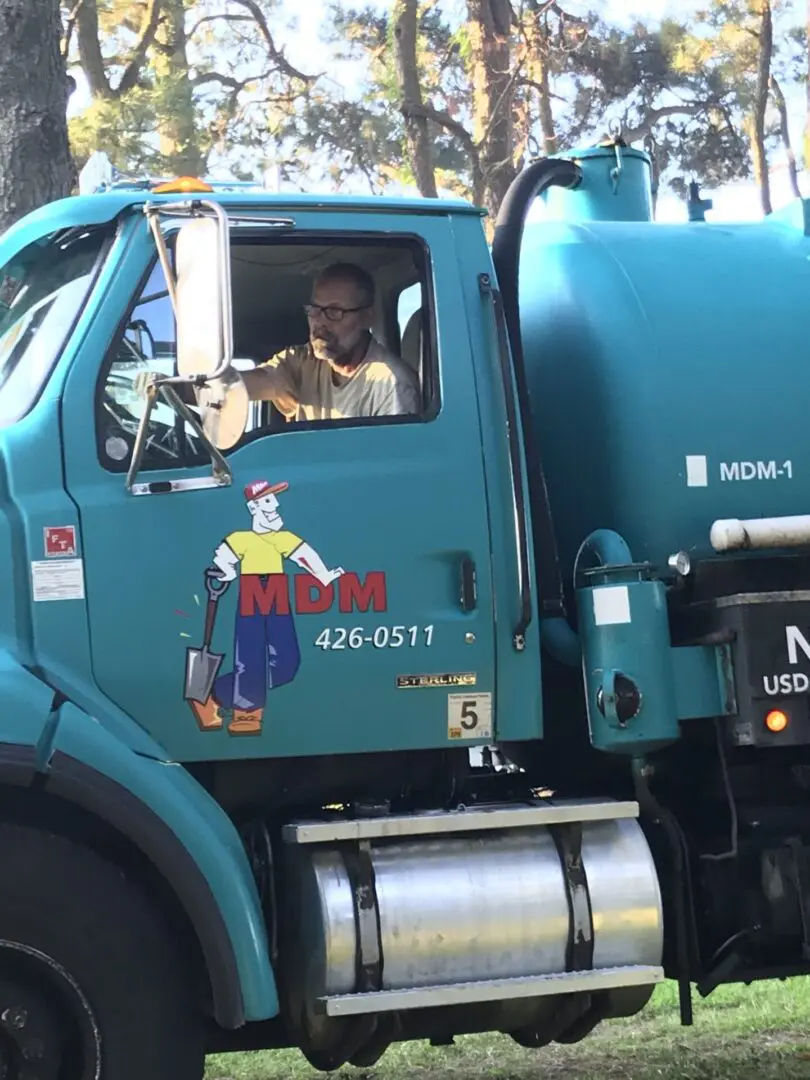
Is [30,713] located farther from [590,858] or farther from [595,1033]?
[595,1033]

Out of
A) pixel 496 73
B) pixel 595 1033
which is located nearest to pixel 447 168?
pixel 496 73

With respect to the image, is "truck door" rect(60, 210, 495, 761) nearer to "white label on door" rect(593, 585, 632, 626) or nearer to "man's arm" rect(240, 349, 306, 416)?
"man's arm" rect(240, 349, 306, 416)

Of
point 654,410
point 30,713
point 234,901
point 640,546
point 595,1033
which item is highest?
point 654,410

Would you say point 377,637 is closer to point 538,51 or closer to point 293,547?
point 293,547

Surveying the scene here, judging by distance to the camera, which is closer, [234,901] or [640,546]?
[234,901]

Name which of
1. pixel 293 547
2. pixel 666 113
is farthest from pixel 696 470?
pixel 666 113

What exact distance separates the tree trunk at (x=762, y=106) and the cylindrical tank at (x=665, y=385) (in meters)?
13.7

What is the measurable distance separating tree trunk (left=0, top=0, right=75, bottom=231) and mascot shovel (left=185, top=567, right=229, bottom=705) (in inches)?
157

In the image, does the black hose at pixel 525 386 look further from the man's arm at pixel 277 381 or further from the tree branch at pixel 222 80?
the tree branch at pixel 222 80

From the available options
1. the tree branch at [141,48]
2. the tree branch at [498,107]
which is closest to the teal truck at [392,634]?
the tree branch at [498,107]

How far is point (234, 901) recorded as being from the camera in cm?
366

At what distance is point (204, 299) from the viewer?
354 cm

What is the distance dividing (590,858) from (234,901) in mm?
1041

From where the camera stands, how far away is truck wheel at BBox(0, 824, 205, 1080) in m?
3.52
